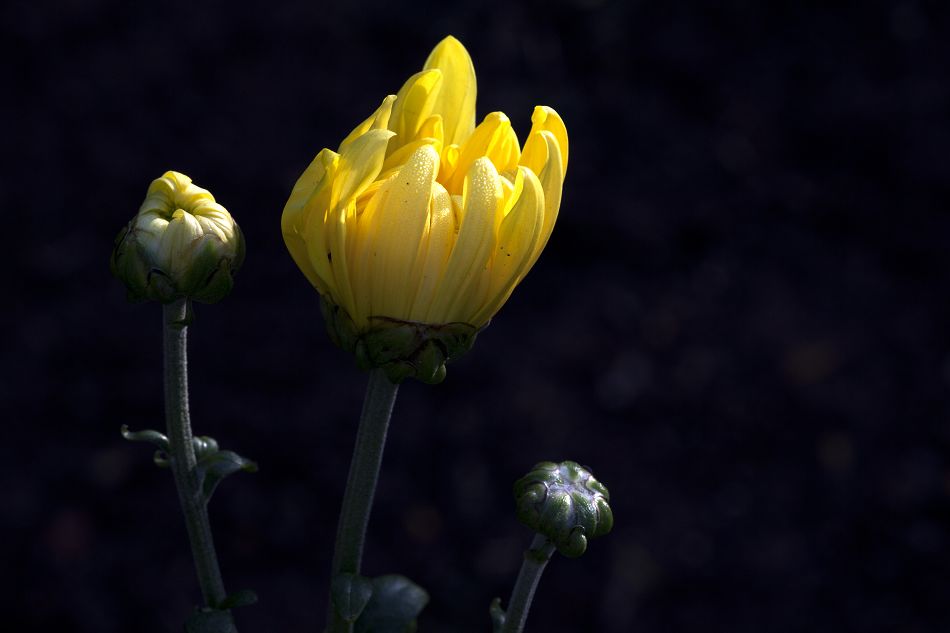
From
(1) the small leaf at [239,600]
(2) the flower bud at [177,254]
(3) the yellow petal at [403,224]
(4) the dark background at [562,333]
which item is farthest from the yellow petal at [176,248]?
(4) the dark background at [562,333]

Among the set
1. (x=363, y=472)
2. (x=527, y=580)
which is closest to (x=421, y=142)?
(x=363, y=472)

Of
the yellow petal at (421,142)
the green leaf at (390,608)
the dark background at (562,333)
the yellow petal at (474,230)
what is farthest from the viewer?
the dark background at (562,333)

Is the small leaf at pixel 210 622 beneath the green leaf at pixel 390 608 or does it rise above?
above

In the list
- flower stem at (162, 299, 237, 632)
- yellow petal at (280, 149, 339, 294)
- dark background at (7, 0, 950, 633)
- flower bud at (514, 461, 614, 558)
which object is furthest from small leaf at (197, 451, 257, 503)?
dark background at (7, 0, 950, 633)

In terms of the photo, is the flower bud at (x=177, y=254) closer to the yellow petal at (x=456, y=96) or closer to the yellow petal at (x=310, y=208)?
the yellow petal at (x=310, y=208)

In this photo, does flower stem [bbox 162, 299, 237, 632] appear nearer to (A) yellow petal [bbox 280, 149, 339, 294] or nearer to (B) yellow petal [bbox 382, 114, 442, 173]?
(A) yellow petal [bbox 280, 149, 339, 294]

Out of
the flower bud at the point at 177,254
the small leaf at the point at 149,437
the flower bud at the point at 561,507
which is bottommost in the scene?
the flower bud at the point at 561,507

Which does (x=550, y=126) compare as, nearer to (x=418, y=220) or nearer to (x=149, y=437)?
(x=418, y=220)

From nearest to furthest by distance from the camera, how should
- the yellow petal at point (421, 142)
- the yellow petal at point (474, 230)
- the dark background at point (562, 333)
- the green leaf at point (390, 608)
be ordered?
the yellow petal at point (474, 230) → the yellow petal at point (421, 142) → the green leaf at point (390, 608) → the dark background at point (562, 333)
